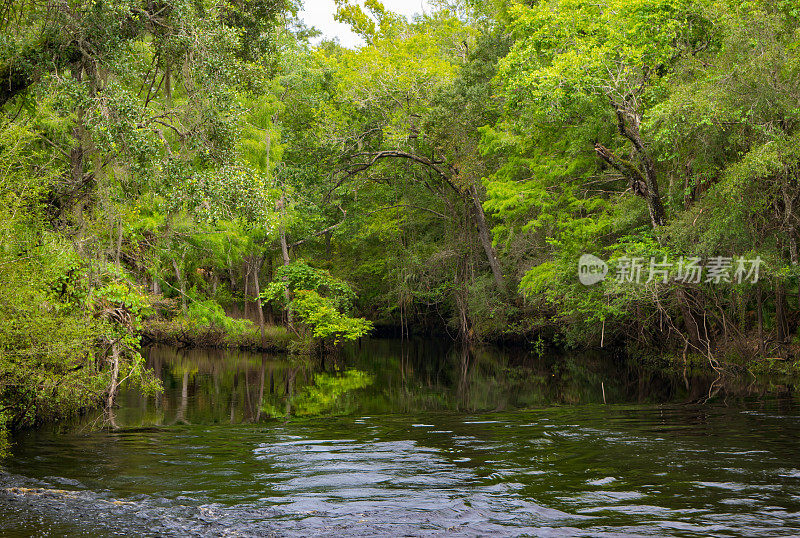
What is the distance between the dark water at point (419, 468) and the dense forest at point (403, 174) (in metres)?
1.82

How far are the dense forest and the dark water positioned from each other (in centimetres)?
182

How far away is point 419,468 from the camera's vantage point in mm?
8891

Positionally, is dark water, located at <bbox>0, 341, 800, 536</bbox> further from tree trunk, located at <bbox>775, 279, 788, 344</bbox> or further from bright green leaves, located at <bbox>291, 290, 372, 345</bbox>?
bright green leaves, located at <bbox>291, 290, 372, 345</bbox>

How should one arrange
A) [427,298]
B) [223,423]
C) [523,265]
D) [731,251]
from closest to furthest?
[223,423]
[731,251]
[523,265]
[427,298]

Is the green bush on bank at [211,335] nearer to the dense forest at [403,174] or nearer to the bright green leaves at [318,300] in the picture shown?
the dense forest at [403,174]

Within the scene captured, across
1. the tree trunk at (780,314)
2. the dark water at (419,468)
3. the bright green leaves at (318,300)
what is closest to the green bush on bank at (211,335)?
the bright green leaves at (318,300)

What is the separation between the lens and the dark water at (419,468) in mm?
6680

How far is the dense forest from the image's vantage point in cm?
1132

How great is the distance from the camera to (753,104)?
1466 cm

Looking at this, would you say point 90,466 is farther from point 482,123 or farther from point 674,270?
point 482,123

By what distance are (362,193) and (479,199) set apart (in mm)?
7385

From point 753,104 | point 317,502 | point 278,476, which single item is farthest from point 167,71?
point 753,104

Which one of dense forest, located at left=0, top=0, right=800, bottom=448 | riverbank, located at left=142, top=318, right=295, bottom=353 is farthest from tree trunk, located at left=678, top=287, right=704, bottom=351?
riverbank, located at left=142, top=318, right=295, bottom=353

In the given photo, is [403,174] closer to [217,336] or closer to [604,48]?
[217,336]
